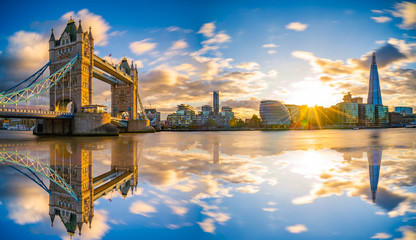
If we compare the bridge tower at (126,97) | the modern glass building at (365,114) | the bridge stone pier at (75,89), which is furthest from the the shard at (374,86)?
the bridge stone pier at (75,89)

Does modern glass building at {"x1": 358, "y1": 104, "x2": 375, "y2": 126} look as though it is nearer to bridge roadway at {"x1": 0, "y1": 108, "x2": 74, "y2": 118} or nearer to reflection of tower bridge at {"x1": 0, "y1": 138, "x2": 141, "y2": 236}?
bridge roadway at {"x1": 0, "y1": 108, "x2": 74, "y2": 118}

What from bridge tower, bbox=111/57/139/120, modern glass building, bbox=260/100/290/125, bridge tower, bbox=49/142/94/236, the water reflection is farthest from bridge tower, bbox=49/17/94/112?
modern glass building, bbox=260/100/290/125

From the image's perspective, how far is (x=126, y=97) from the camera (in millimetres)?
66688

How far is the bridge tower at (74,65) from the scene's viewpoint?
125 feet

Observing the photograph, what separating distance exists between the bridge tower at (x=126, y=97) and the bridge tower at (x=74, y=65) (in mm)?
23591

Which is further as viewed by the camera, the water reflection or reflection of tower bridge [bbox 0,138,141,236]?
reflection of tower bridge [bbox 0,138,141,236]

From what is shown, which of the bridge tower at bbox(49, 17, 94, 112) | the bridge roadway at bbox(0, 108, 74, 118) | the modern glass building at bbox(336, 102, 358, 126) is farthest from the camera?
the modern glass building at bbox(336, 102, 358, 126)

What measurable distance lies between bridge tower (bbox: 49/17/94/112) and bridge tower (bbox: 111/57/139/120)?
23591mm

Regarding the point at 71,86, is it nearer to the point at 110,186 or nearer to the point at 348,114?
the point at 110,186

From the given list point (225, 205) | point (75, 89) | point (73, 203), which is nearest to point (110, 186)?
point (73, 203)

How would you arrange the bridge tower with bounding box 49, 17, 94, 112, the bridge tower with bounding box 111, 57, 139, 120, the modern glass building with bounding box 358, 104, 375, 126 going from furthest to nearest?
the modern glass building with bounding box 358, 104, 375, 126 → the bridge tower with bounding box 111, 57, 139, 120 → the bridge tower with bounding box 49, 17, 94, 112

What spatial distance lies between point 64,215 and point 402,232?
214 inches

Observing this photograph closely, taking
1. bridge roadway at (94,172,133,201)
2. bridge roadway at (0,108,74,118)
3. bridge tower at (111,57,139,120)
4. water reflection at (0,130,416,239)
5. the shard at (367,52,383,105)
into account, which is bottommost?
water reflection at (0,130,416,239)

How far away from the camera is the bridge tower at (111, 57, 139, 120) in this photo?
6544 cm
